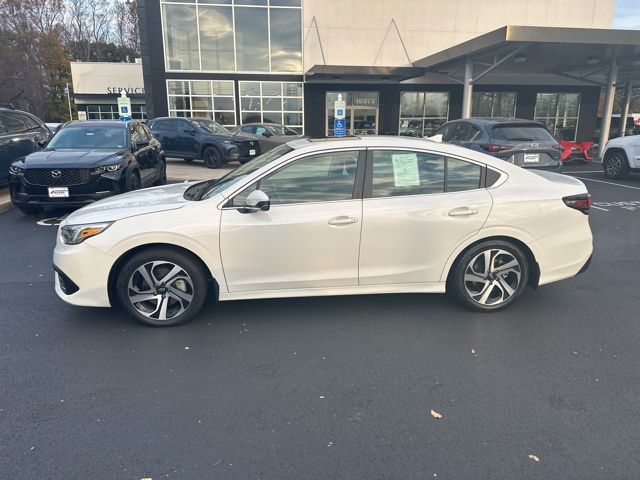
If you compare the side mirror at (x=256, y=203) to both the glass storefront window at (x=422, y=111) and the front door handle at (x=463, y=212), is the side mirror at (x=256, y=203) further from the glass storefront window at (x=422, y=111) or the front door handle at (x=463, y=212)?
the glass storefront window at (x=422, y=111)

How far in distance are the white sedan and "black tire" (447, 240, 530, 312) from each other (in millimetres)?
11

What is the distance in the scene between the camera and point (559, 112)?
95.0 feet

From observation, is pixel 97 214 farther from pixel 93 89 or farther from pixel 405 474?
pixel 93 89

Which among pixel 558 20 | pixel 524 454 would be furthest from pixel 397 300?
pixel 558 20

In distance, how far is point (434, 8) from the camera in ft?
86.1

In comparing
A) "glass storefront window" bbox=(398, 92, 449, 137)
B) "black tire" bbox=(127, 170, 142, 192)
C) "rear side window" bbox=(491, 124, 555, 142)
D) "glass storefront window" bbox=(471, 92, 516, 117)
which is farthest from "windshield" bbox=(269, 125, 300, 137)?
"glass storefront window" bbox=(471, 92, 516, 117)

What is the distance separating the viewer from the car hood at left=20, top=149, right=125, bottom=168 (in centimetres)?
781

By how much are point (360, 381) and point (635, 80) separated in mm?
28284

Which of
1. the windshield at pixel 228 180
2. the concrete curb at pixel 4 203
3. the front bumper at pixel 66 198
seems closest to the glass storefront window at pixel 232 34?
the concrete curb at pixel 4 203

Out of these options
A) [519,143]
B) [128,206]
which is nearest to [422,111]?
[519,143]

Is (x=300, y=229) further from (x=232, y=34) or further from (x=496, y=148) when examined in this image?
(x=232, y=34)

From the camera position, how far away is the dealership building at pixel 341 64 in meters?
24.7

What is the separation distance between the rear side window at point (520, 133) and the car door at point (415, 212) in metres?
5.88

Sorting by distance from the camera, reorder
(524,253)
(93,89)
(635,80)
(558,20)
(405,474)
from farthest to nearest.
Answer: (93,89), (558,20), (635,80), (524,253), (405,474)
